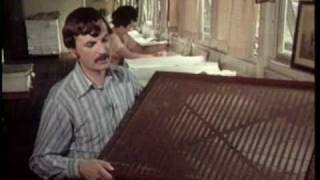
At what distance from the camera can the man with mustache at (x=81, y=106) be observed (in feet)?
4.29

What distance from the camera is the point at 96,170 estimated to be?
35.1 inches

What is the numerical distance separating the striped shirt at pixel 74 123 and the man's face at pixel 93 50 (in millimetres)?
42

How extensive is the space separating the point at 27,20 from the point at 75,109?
5918mm

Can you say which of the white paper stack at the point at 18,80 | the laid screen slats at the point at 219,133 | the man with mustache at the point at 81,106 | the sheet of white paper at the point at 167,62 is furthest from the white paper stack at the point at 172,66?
the laid screen slats at the point at 219,133

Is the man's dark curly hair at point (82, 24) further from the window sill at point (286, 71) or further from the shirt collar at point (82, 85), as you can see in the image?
the window sill at point (286, 71)

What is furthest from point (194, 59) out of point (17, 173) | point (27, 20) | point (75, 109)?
point (27, 20)

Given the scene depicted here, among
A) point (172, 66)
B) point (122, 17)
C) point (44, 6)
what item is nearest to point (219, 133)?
point (172, 66)

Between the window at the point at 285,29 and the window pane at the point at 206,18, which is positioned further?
the window pane at the point at 206,18

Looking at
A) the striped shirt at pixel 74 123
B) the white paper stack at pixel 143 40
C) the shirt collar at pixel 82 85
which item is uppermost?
the shirt collar at pixel 82 85

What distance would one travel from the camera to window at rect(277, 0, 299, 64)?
2044 mm

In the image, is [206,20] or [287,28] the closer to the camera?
[287,28]

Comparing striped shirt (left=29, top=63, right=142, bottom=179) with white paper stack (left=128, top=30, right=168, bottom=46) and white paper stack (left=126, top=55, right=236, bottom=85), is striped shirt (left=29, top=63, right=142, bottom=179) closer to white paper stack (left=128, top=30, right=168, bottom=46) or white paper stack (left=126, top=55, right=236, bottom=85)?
white paper stack (left=126, top=55, right=236, bottom=85)

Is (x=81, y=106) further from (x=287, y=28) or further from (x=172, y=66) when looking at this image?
(x=172, y=66)

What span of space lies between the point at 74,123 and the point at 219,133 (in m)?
0.61
